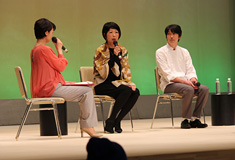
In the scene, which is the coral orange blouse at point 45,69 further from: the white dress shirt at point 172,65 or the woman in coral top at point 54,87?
the white dress shirt at point 172,65

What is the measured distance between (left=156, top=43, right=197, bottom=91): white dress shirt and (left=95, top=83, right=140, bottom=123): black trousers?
633 millimetres

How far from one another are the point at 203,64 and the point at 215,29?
2.12 ft

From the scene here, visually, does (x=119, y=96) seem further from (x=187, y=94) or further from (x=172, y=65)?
(x=172, y=65)

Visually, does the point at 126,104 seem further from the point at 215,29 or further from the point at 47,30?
the point at 215,29

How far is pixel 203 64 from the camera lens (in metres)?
8.06

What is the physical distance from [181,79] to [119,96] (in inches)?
35.9

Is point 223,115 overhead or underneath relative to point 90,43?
underneath

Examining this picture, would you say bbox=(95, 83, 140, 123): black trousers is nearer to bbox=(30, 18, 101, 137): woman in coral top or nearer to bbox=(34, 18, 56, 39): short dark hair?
bbox=(30, 18, 101, 137): woman in coral top

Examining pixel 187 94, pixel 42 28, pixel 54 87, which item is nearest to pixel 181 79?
pixel 187 94

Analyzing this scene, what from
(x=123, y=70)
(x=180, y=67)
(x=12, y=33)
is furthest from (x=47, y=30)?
(x=12, y=33)

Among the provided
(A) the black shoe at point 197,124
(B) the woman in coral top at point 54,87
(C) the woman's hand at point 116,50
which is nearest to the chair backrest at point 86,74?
(C) the woman's hand at point 116,50

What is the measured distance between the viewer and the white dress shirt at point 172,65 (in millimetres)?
5355

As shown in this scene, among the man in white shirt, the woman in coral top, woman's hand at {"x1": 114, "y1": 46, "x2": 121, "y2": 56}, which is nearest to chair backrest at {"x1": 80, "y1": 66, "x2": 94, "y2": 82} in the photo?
woman's hand at {"x1": 114, "y1": 46, "x2": 121, "y2": 56}

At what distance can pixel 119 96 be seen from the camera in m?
4.71
